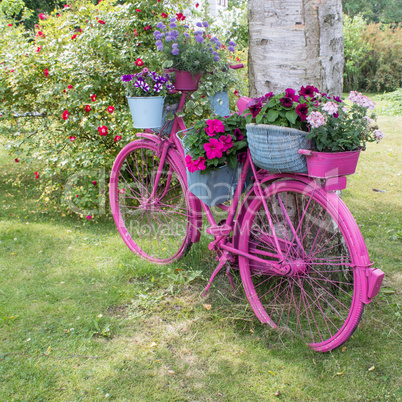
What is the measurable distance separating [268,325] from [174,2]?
11.6 ft

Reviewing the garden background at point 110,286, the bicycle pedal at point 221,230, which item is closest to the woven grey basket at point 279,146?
the bicycle pedal at point 221,230

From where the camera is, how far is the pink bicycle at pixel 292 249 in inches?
81.5

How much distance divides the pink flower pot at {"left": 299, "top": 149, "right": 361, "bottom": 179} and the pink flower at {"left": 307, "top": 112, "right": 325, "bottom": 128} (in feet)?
0.44

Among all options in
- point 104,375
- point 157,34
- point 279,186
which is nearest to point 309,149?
point 279,186

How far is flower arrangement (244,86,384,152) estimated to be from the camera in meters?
1.93

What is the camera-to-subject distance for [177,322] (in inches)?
105

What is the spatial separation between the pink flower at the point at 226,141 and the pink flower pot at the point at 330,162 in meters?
0.49

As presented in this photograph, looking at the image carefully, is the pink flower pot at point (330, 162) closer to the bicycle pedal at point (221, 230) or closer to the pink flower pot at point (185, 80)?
the bicycle pedal at point (221, 230)

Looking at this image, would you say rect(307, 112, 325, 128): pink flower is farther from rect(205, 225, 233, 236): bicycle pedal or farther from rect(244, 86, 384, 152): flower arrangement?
rect(205, 225, 233, 236): bicycle pedal

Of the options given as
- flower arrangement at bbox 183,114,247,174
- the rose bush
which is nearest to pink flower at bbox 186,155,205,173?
flower arrangement at bbox 183,114,247,174

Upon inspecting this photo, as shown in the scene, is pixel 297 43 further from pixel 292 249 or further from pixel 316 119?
pixel 292 249

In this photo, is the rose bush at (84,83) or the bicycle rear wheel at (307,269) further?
the rose bush at (84,83)

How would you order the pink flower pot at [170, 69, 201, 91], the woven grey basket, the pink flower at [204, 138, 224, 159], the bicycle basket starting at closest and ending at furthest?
1. the woven grey basket
2. the pink flower at [204, 138, 224, 159]
3. the bicycle basket
4. the pink flower pot at [170, 69, 201, 91]

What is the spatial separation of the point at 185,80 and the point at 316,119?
1181 mm
